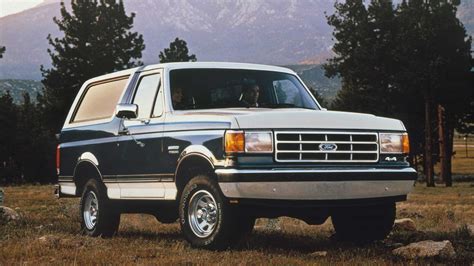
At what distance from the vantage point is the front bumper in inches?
288

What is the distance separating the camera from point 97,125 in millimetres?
10375

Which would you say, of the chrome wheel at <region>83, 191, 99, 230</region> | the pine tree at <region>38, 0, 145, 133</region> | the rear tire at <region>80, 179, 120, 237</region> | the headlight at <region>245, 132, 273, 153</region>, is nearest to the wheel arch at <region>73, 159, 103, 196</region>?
the rear tire at <region>80, 179, 120, 237</region>

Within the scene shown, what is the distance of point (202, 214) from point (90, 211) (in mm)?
3156

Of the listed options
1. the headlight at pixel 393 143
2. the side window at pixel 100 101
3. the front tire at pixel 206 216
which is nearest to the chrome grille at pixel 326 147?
the headlight at pixel 393 143

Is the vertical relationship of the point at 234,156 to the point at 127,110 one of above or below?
below

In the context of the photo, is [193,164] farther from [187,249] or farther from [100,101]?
[100,101]

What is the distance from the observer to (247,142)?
7.40 metres

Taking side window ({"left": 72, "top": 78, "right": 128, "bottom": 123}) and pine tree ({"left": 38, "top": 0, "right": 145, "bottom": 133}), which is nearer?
side window ({"left": 72, "top": 78, "right": 128, "bottom": 123})

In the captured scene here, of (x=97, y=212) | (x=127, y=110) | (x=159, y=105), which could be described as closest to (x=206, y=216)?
(x=159, y=105)

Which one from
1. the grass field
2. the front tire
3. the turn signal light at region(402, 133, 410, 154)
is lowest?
the grass field

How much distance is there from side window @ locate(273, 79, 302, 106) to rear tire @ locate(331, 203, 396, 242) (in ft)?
5.09

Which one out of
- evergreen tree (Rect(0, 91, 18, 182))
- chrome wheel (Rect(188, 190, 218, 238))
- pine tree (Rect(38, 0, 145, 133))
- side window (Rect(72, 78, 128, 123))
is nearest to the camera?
chrome wheel (Rect(188, 190, 218, 238))

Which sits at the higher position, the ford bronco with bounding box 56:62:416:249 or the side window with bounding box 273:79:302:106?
the side window with bounding box 273:79:302:106

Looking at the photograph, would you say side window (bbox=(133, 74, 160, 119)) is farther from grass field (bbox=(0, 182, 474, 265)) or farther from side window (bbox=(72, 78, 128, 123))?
grass field (bbox=(0, 182, 474, 265))
